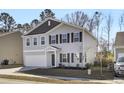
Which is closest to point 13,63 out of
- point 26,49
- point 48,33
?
point 26,49

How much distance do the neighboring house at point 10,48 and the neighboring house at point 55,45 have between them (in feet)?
0.42

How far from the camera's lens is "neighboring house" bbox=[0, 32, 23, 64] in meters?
7.34

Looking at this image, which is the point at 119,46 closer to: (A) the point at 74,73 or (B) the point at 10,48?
(A) the point at 74,73

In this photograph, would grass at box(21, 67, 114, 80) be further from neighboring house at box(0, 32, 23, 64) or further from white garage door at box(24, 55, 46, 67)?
neighboring house at box(0, 32, 23, 64)

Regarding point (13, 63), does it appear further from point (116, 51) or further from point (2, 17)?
point (116, 51)

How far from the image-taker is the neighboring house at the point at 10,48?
734 cm

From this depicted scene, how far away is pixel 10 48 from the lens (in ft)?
24.7

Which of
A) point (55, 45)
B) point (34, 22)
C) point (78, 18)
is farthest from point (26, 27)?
point (55, 45)

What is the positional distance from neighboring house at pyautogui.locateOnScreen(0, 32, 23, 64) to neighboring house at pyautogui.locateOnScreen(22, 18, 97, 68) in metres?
0.13

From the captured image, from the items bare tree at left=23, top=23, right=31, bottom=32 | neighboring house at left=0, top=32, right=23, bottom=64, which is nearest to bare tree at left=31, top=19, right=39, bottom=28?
bare tree at left=23, top=23, right=31, bottom=32

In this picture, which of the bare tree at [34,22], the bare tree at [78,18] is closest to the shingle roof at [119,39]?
the bare tree at [78,18]

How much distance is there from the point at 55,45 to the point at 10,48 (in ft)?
12.1
